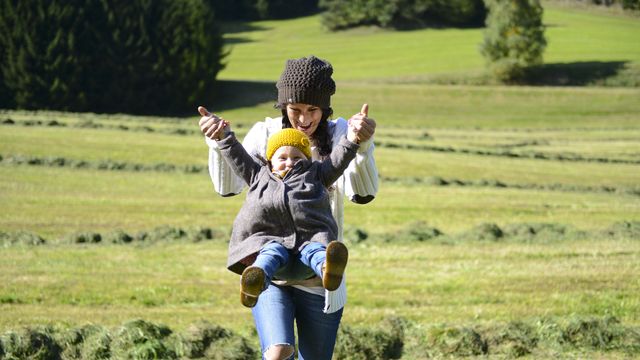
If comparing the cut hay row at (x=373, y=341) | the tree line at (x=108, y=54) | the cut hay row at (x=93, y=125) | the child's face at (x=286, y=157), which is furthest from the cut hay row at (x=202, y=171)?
the tree line at (x=108, y=54)

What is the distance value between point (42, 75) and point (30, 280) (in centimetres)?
4709

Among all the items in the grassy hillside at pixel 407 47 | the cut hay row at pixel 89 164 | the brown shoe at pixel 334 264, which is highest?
the brown shoe at pixel 334 264

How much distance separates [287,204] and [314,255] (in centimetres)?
37

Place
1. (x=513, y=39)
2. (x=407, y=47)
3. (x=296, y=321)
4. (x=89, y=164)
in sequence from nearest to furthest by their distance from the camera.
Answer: (x=296, y=321), (x=89, y=164), (x=513, y=39), (x=407, y=47)

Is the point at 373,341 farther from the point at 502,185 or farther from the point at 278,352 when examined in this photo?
the point at 502,185

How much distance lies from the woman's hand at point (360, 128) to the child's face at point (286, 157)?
315mm

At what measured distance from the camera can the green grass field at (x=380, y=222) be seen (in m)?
13.4

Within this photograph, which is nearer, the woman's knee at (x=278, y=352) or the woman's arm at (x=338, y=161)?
the woman's knee at (x=278, y=352)

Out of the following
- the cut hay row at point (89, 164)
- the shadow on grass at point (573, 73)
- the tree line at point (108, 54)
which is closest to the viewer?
the cut hay row at point (89, 164)

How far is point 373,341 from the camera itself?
10.3 meters

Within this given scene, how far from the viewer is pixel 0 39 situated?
60281 mm

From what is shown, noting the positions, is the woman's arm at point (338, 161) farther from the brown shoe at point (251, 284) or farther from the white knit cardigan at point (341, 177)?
the brown shoe at point (251, 284)

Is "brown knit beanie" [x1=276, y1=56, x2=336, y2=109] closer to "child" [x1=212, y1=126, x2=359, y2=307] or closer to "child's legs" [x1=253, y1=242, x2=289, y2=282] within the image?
"child" [x1=212, y1=126, x2=359, y2=307]

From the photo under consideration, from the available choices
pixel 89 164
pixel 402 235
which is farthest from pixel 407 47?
pixel 402 235
